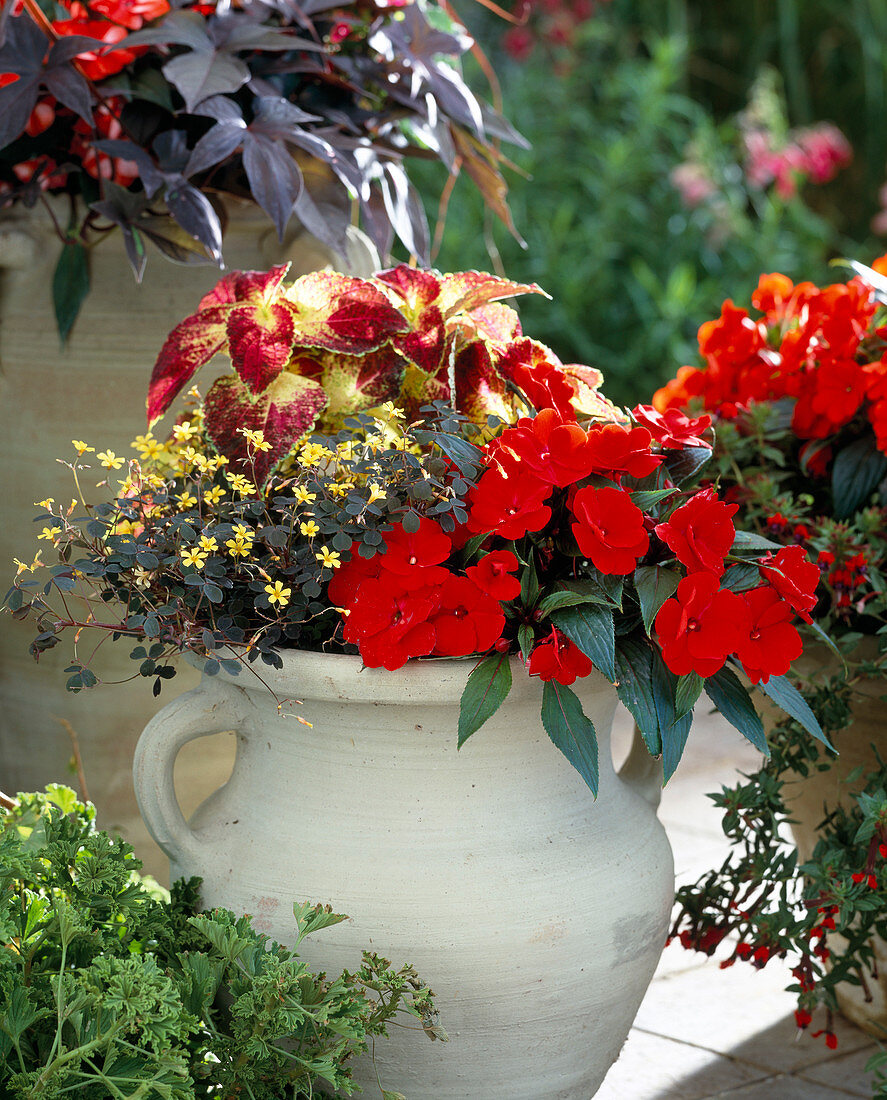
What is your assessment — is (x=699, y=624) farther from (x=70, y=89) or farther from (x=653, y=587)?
(x=70, y=89)

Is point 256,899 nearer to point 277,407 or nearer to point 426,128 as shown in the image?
point 277,407

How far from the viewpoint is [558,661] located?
0.91 m

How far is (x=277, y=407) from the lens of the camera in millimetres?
1045

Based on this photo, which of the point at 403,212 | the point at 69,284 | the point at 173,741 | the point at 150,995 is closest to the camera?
Result: the point at 150,995

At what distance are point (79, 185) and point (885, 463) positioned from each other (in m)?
0.99

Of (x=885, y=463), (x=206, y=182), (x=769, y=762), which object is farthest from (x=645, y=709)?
(x=206, y=182)

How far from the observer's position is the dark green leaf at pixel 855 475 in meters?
1.29

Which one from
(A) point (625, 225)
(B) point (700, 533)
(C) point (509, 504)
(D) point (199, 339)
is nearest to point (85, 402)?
(D) point (199, 339)

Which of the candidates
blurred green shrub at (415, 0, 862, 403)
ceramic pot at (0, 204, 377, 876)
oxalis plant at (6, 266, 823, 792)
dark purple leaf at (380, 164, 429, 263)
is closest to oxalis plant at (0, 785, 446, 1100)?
oxalis plant at (6, 266, 823, 792)

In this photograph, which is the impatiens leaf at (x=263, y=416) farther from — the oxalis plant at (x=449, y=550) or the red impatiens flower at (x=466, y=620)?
the red impatiens flower at (x=466, y=620)

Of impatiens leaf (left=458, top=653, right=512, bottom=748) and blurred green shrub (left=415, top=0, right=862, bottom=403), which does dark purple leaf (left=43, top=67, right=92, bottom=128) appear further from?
blurred green shrub (left=415, top=0, right=862, bottom=403)

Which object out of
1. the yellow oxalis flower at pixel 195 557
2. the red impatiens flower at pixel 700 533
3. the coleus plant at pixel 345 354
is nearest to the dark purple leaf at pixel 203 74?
the coleus plant at pixel 345 354

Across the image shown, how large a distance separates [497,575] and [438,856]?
0.23 metres

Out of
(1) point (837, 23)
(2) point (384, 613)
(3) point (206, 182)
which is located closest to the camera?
(2) point (384, 613)
